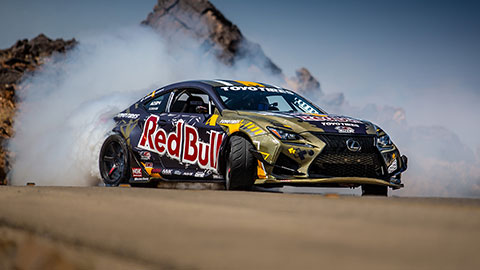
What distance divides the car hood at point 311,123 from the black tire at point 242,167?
32 cm

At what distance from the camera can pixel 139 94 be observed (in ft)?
54.3

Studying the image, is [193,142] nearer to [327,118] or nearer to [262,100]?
[262,100]

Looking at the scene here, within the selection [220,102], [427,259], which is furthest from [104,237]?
[220,102]

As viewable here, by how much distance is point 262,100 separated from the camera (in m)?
8.92

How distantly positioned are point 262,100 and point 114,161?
215 cm

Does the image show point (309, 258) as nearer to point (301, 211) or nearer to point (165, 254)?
point (165, 254)

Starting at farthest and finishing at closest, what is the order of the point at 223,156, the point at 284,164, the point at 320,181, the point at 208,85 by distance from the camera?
the point at 208,85 < the point at 223,156 < the point at 284,164 < the point at 320,181

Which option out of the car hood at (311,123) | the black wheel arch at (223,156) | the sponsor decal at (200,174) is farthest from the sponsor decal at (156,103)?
the black wheel arch at (223,156)

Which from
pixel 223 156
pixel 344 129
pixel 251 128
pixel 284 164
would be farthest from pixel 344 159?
pixel 223 156

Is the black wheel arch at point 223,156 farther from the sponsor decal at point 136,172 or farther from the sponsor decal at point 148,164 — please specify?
the sponsor decal at point 136,172

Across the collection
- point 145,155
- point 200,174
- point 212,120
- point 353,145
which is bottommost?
point 200,174

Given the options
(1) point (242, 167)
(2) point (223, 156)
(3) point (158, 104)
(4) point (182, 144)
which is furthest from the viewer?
(3) point (158, 104)

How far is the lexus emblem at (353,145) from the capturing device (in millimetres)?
7469

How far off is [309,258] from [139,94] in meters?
14.1
